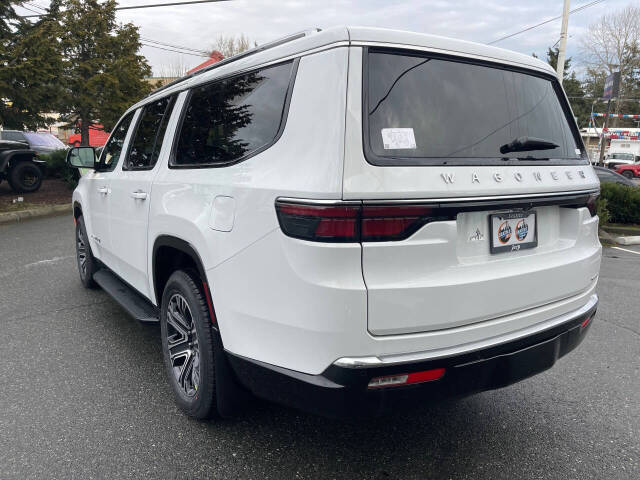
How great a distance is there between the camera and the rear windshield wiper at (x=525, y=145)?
85.4 inches

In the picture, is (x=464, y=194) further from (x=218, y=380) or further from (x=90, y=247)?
(x=90, y=247)

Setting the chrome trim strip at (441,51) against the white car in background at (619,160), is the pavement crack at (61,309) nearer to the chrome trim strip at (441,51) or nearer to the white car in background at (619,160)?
the chrome trim strip at (441,51)

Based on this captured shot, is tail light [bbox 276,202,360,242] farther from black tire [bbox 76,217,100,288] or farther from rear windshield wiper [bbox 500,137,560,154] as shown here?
black tire [bbox 76,217,100,288]

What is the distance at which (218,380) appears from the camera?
2.38 metres

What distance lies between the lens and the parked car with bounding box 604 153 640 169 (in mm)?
37763

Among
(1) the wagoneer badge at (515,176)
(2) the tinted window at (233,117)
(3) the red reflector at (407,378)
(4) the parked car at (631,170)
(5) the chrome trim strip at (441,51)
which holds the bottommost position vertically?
(4) the parked car at (631,170)

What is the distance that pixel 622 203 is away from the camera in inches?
450

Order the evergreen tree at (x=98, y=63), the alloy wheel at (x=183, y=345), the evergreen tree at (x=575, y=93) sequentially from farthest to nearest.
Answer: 1. the evergreen tree at (x=575, y=93)
2. the evergreen tree at (x=98, y=63)
3. the alloy wheel at (x=183, y=345)

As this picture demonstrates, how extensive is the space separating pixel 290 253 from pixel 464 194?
720 millimetres

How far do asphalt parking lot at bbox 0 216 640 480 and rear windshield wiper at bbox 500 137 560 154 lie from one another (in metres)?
1.53

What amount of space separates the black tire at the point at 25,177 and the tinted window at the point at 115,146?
959 centimetres

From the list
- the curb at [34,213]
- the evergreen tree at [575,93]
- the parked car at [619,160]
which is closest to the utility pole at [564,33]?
the curb at [34,213]

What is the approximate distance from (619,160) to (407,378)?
4442 cm

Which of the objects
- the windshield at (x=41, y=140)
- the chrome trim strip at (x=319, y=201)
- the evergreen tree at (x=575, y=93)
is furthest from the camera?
the evergreen tree at (x=575, y=93)
